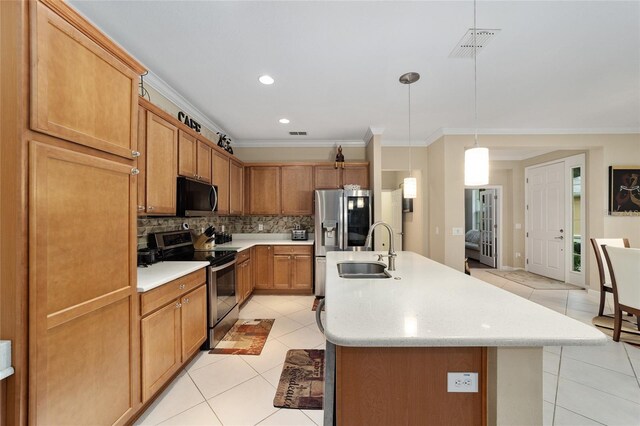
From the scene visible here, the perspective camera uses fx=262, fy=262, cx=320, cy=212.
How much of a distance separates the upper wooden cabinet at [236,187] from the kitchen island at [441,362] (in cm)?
327

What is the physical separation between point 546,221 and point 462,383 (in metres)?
5.92

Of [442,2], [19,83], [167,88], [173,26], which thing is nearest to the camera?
[19,83]

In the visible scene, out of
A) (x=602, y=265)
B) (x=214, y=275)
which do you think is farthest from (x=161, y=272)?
(x=602, y=265)

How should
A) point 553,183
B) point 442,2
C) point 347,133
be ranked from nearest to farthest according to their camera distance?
point 442,2
point 347,133
point 553,183

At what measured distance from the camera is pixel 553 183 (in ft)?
16.8

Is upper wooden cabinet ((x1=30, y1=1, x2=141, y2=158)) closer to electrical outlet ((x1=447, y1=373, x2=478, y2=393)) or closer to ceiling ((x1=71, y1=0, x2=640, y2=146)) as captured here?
ceiling ((x1=71, y1=0, x2=640, y2=146))

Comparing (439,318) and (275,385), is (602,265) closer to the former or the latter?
(439,318)

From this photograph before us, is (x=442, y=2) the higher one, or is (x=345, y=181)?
(x=442, y=2)

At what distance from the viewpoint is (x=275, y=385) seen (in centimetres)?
201

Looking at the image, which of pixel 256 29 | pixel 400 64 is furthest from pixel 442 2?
pixel 256 29

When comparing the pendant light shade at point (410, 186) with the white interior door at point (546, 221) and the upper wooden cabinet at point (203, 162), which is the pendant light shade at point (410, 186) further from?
the white interior door at point (546, 221)

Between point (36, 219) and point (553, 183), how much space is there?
23.0ft

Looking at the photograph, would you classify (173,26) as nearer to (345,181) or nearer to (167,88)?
(167,88)

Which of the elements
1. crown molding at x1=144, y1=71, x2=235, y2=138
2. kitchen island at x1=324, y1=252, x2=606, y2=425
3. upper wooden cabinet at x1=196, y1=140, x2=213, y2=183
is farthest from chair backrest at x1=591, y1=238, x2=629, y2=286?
crown molding at x1=144, y1=71, x2=235, y2=138
